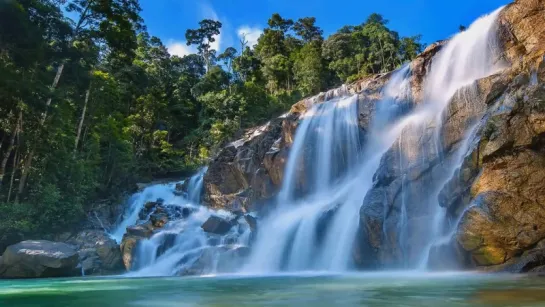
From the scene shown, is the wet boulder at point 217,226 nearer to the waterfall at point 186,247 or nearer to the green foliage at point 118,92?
the waterfall at point 186,247

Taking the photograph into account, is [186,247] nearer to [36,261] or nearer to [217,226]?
[217,226]

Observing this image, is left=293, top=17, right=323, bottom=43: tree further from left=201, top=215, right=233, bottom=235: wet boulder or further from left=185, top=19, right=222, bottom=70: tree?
left=201, top=215, right=233, bottom=235: wet boulder

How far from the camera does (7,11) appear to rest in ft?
44.0

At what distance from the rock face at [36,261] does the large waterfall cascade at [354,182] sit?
294cm

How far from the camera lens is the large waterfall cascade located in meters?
13.7

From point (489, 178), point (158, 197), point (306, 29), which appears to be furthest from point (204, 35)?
point (489, 178)

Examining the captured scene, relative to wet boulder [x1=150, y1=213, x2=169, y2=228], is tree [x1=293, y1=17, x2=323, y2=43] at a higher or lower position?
higher

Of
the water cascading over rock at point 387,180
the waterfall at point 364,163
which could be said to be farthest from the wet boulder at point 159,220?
the waterfall at point 364,163

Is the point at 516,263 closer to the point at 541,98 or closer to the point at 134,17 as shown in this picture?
the point at 541,98

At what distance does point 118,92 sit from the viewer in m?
33.8

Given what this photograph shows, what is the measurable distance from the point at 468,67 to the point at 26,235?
21.3m

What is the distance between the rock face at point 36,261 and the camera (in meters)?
15.0

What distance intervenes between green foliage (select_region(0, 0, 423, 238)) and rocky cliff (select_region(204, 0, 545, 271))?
42.6ft

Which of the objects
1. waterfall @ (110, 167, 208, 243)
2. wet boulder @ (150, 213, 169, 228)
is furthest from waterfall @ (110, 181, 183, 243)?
wet boulder @ (150, 213, 169, 228)
